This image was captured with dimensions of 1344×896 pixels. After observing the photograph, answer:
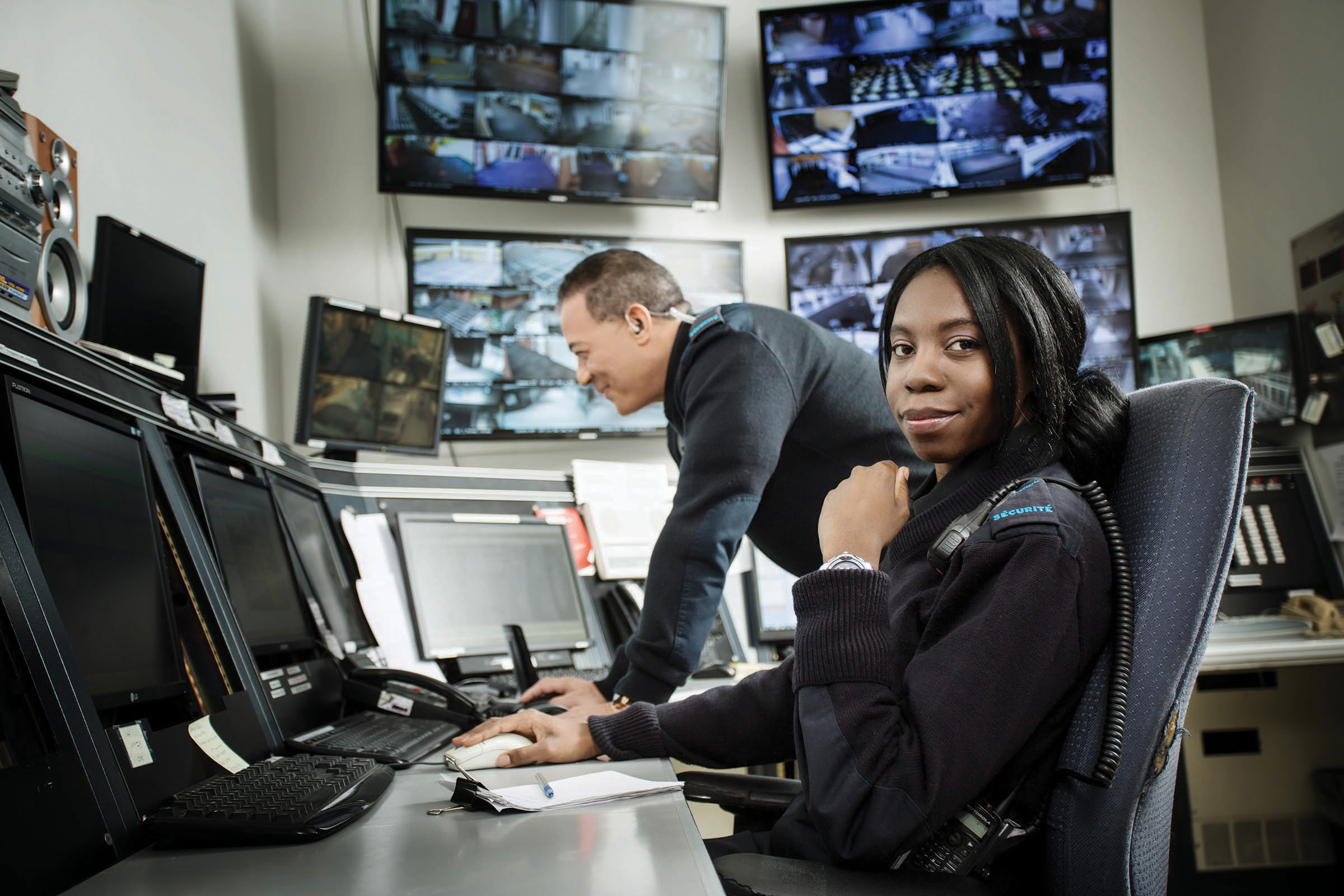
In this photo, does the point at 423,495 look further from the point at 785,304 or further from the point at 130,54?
the point at 785,304

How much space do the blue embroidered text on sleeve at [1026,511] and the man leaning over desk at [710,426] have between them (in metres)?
0.61

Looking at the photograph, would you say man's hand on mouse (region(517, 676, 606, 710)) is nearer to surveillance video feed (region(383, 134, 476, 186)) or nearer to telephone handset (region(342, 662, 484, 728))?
telephone handset (region(342, 662, 484, 728))

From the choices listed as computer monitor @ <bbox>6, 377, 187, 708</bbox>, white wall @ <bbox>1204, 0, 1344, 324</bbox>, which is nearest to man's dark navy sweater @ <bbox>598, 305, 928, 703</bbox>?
computer monitor @ <bbox>6, 377, 187, 708</bbox>

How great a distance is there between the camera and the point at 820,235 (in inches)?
129

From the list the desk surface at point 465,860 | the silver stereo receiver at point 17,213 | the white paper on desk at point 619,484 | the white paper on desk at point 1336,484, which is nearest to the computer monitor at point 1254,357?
the white paper on desk at point 1336,484

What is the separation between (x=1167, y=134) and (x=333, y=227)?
294cm

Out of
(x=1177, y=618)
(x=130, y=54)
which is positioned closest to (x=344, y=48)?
(x=130, y=54)

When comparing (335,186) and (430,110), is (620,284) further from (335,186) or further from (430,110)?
(335,186)

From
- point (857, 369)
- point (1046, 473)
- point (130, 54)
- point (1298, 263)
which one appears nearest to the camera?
point (1046, 473)

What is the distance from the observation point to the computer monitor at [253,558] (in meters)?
1.25

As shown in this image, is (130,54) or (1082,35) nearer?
(130,54)

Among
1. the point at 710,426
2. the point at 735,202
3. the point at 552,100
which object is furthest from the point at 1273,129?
the point at 710,426

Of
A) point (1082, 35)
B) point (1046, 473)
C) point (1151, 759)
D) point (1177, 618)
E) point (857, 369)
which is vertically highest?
point (1082, 35)

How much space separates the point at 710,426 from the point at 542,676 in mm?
838
